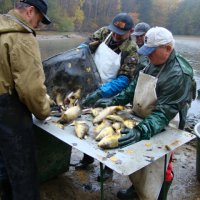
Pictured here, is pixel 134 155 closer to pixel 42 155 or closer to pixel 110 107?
pixel 110 107

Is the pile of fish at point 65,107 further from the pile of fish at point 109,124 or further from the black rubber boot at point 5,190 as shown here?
the black rubber boot at point 5,190

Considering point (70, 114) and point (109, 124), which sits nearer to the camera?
point (109, 124)

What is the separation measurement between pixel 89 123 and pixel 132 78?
108cm

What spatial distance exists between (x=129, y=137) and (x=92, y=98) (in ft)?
4.31

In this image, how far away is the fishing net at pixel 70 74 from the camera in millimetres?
4656

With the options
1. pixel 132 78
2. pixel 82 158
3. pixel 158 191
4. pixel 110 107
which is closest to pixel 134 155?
pixel 158 191

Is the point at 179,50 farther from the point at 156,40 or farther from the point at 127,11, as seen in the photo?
the point at 127,11

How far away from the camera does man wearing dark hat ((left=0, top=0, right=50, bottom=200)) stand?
125 inches

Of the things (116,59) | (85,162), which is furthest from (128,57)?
(85,162)

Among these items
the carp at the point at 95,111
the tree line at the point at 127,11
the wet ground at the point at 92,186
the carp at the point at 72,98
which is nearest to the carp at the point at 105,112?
the carp at the point at 95,111

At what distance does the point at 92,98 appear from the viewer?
4578 millimetres

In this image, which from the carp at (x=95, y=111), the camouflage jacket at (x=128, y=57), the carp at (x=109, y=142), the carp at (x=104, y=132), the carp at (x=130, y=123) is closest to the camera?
the carp at (x=109, y=142)

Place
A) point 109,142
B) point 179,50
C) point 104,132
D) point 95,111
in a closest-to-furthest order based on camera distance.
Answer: point 109,142
point 104,132
point 95,111
point 179,50

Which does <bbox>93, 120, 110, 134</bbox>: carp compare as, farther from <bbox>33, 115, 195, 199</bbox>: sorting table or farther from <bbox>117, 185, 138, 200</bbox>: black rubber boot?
<bbox>117, 185, 138, 200</bbox>: black rubber boot
